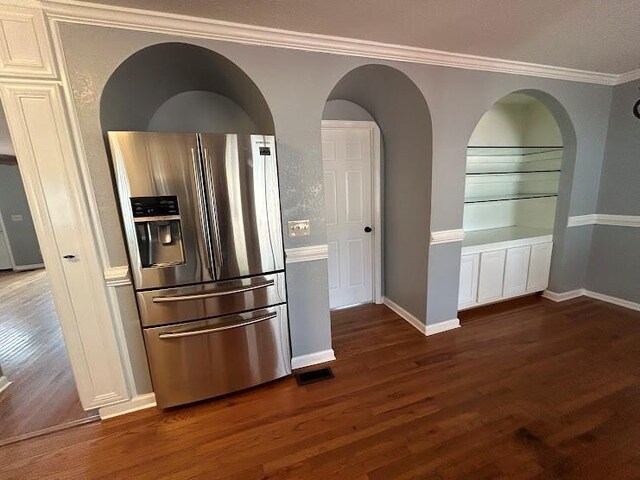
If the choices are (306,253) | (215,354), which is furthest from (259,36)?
(215,354)

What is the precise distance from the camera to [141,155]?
1.55 meters

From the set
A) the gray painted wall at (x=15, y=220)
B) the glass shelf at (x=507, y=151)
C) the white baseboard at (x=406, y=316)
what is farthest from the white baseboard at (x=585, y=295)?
the gray painted wall at (x=15, y=220)

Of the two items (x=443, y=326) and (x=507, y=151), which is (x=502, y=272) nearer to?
(x=443, y=326)

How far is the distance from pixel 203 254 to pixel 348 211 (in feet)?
5.90

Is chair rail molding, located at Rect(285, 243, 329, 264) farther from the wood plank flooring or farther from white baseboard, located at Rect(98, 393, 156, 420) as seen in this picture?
the wood plank flooring

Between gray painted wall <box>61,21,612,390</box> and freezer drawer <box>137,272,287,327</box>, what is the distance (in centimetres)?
20

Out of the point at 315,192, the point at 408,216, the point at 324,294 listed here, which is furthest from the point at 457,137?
the point at 324,294

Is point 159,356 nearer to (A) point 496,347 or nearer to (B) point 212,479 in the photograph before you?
(B) point 212,479

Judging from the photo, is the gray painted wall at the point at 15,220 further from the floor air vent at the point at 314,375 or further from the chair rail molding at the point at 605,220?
the chair rail molding at the point at 605,220

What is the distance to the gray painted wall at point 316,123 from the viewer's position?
5.13 ft

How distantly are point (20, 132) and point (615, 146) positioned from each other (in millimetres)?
5086

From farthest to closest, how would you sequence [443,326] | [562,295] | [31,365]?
1. [562,295]
2. [443,326]
3. [31,365]

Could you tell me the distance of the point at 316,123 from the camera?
2012 millimetres

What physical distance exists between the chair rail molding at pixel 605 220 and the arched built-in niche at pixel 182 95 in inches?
140
